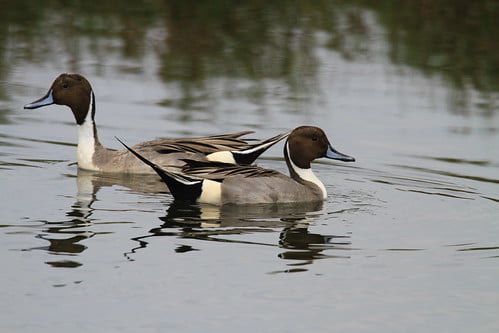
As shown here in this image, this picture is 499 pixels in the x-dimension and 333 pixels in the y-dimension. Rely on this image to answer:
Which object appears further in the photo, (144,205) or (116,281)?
(144,205)

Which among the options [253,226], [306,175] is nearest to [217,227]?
[253,226]

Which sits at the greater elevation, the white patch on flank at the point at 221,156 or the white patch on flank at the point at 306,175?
the white patch on flank at the point at 221,156

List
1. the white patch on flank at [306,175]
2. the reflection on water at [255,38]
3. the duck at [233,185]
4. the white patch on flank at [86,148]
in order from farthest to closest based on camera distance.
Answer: the reflection on water at [255,38]
the white patch on flank at [86,148]
the white patch on flank at [306,175]
the duck at [233,185]

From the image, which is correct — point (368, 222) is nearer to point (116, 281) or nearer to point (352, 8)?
point (116, 281)

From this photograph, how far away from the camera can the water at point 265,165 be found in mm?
6914

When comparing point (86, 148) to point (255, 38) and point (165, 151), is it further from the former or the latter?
point (255, 38)

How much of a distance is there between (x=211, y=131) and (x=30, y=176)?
2.44m

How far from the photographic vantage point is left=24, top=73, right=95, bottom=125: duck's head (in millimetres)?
11703

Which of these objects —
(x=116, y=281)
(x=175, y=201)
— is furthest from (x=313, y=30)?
(x=116, y=281)

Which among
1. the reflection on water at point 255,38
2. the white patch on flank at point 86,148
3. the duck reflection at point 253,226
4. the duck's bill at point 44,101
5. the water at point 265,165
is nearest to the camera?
the water at point 265,165

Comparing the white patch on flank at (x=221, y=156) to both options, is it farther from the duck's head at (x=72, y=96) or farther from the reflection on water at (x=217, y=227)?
the duck's head at (x=72, y=96)

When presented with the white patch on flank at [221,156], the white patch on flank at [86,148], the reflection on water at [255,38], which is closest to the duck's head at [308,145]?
the white patch on flank at [221,156]

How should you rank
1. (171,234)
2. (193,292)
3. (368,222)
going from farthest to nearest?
(368,222), (171,234), (193,292)

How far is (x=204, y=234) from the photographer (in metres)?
8.46
